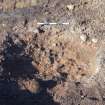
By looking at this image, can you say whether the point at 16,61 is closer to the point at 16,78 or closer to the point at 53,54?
the point at 16,78

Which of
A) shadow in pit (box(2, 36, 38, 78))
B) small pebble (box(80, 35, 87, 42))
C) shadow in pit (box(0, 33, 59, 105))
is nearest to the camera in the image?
shadow in pit (box(0, 33, 59, 105))

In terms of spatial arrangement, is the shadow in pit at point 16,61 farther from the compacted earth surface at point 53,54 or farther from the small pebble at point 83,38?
the small pebble at point 83,38

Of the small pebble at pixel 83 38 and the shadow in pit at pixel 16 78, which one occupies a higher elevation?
the small pebble at pixel 83 38

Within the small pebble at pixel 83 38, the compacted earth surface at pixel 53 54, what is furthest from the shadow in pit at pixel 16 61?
the small pebble at pixel 83 38

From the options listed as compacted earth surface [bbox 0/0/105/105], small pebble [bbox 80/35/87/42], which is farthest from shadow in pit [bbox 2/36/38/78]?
small pebble [bbox 80/35/87/42]

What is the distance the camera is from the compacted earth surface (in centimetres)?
1332

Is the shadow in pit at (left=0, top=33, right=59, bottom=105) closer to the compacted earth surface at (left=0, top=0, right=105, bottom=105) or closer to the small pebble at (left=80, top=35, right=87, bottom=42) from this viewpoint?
the compacted earth surface at (left=0, top=0, right=105, bottom=105)

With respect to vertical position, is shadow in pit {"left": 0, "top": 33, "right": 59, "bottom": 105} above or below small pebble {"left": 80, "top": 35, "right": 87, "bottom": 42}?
below

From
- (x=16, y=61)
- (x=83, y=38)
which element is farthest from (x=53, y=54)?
(x=16, y=61)

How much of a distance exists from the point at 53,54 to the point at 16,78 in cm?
198

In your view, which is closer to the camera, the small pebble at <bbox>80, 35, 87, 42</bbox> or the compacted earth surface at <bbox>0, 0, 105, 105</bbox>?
the compacted earth surface at <bbox>0, 0, 105, 105</bbox>

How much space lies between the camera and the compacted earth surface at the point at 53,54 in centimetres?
1332

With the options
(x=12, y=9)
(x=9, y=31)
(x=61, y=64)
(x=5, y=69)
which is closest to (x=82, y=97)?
(x=61, y=64)

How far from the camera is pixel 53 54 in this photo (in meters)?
14.7
